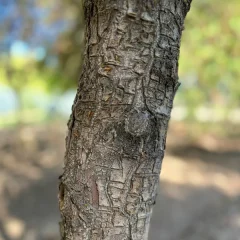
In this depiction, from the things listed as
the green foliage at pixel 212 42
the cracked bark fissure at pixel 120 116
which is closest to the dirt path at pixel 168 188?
the green foliage at pixel 212 42

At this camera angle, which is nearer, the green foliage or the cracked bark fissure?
the cracked bark fissure

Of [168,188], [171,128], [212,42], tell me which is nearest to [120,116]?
[212,42]

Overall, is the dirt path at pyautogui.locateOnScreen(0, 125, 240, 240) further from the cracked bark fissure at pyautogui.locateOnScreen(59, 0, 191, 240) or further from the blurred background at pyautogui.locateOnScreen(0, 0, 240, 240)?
the cracked bark fissure at pyautogui.locateOnScreen(59, 0, 191, 240)

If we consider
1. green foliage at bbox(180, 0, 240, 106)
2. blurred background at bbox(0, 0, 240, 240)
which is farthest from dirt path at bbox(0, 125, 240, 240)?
green foliage at bbox(180, 0, 240, 106)

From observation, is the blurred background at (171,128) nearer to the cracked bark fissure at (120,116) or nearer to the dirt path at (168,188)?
the dirt path at (168,188)

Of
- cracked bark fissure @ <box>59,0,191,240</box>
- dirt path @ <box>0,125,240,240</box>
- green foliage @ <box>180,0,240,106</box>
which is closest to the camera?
cracked bark fissure @ <box>59,0,191,240</box>

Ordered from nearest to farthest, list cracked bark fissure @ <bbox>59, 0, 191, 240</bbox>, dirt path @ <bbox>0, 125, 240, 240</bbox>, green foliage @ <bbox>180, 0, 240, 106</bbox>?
cracked bark fissure @ <bbox>59, 0, 191, 240</bbox> → dirt path @ <bbox>0, 125, 240, 240</bbox> → green foliage @ <bbox>180, 0, 240, 106</bbox>

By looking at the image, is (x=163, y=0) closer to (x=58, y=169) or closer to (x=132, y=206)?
(x=132, y=206)
